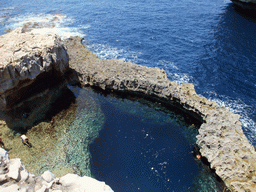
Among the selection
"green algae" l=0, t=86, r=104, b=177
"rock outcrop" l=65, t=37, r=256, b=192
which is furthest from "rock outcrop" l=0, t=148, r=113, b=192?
"rock outcrop" l=65, t=37, r=256, b=192

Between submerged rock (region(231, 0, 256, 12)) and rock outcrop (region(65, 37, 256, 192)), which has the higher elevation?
submerged rock (region(231, 0, 256, 12))

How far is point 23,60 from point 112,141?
745 inches

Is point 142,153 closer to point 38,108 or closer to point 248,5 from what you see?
point 38,108

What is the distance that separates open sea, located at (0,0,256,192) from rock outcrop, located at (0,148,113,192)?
278 inches

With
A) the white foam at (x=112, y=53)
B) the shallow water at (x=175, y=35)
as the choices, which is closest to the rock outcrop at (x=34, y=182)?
the shallow water at (x=175, y=35)

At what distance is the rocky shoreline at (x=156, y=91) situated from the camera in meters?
21.1

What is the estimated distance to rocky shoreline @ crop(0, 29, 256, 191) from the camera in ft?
69.4

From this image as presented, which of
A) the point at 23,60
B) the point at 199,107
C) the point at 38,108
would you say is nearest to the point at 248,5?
the point at 199,107

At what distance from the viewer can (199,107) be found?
28.5 metres

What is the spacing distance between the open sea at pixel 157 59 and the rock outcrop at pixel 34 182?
7055 millimetres

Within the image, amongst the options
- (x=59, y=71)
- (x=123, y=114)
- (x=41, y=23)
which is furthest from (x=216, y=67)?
(x=41, y=23)

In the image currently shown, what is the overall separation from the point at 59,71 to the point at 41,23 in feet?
128

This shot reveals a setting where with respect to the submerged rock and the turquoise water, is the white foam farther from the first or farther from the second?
the submerged rock

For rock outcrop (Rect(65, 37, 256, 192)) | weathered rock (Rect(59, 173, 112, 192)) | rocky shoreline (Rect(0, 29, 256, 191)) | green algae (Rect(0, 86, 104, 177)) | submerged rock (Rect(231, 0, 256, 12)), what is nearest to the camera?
weathered rock (Rect(59, 173, 112, 192))
